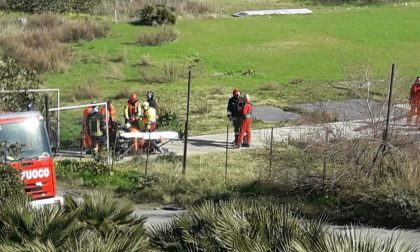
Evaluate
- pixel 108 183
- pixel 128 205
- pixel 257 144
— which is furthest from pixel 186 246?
pixel 257 144

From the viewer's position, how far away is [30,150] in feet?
48.5

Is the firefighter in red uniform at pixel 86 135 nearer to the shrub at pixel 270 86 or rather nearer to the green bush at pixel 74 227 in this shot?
the green bush at pixel 74 227

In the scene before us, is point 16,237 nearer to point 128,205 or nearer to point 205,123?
point 128,205

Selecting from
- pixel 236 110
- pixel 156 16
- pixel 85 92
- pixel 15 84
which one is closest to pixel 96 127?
pixel 15 84

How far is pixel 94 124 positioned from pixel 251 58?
2167 cm

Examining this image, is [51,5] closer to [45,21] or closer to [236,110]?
[45,21]

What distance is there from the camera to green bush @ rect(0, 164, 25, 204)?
13188 millimetres

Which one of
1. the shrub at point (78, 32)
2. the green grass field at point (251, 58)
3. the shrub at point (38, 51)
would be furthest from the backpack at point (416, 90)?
the shrub at point (78, 32)

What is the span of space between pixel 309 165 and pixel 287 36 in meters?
33.4

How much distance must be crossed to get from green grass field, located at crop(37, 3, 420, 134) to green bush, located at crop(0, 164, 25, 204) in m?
12.7

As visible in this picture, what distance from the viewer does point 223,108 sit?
3078 centimetres

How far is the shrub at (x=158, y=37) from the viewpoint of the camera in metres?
45.4

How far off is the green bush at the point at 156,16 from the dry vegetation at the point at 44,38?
152 inches

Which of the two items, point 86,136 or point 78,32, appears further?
point 78,32
